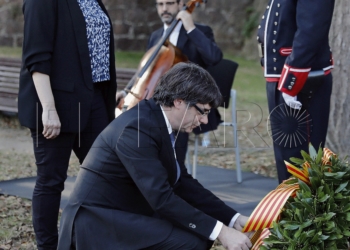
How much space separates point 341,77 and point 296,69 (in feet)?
6.61

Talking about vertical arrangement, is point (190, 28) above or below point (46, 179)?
above

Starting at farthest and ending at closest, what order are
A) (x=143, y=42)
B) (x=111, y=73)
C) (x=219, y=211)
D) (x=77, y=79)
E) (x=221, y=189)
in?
(x=143, y=42) < (x=221, y=189) < (x=111, y=73) < (x=77, y=79) < (x=219, y=211)

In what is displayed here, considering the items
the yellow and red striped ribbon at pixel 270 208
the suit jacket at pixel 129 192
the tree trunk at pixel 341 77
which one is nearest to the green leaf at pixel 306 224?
the yellow and red striped ribbon at pixel 270 208

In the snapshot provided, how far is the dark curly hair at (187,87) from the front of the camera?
293 centimetres

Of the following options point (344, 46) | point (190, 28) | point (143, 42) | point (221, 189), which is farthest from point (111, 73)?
point (143, 42)

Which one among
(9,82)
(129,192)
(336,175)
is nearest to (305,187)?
(336,175)

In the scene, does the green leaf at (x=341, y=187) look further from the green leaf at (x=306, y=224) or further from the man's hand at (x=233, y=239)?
the man's hand at (x=233, y=239)

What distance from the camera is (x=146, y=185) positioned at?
111 inches

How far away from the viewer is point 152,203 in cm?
284

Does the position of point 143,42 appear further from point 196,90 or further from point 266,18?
point 196,90

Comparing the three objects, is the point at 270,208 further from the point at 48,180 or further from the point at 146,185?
the point at 48,180

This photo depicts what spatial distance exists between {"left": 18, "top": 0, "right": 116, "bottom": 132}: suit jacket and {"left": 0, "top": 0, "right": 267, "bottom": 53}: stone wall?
377 inches

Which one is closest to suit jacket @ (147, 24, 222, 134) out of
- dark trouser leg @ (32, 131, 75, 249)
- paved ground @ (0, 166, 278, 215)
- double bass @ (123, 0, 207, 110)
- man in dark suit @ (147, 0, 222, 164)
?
man in dark suit @ (147, 0, 222, 164)

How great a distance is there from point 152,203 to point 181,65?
24.6 inches
